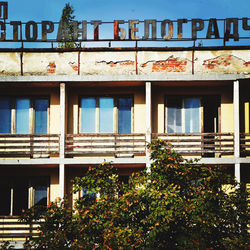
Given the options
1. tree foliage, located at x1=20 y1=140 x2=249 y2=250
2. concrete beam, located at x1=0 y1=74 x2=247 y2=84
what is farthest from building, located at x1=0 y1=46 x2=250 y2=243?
tree foliage, located at x1=20 y1=140 x2=249 y2=250

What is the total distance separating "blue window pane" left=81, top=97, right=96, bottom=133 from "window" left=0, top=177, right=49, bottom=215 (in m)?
2.75

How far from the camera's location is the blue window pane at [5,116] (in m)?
17.5

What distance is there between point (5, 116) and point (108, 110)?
4.45 meters

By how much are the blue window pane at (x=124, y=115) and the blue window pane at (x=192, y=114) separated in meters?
2.46

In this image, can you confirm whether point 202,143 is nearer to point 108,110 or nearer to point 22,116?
point 108,110

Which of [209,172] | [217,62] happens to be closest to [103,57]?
[217,62]

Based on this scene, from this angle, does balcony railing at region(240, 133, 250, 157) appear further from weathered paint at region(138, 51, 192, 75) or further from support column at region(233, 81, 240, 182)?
weathered paint at region(138, 51, 192, 75)

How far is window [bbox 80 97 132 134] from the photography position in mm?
17500

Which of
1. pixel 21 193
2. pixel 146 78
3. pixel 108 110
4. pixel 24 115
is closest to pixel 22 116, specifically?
pixel 24 115

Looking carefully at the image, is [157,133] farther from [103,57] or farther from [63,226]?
[63,226]

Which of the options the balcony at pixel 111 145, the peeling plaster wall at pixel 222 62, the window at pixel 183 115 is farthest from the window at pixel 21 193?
the peeling plaster wall at pixel 222 62

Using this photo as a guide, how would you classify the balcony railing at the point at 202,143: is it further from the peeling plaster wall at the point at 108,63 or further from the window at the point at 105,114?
the peeling plaster wall at the point at 108,63

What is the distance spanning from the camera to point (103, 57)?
56.5 feet

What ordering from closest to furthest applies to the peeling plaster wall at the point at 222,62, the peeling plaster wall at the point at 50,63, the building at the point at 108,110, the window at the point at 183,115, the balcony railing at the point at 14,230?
the balcony railing at the point at 14,230
the building at the point at 108,110
the peeling plaster wall at the point at 222,62
the peeling plaster wall at the point at 50,63
the window at the point at 183,115
